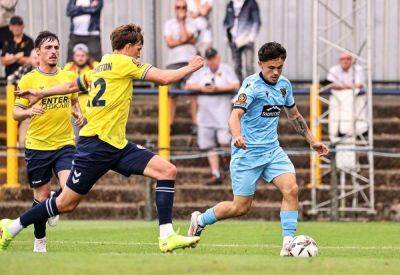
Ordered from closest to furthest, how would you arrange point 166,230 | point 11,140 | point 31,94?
point 166,230, point 31,94, point 11,140

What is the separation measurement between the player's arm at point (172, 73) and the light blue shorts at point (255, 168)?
175cm

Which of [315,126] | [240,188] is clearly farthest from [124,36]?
[315,126]

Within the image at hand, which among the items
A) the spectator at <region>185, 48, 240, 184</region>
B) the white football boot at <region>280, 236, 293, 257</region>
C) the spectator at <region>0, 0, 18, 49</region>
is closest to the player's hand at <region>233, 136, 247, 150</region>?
the white football boot at <region>280, 236, 293, 257</region>

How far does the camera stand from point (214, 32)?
2744 centimetres

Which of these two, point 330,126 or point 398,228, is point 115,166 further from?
point 330,126

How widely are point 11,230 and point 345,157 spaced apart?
10.4 metres

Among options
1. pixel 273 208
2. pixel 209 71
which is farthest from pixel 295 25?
pixel 273 208

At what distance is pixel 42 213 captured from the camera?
13.7m

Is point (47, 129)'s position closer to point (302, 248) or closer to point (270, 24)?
point (302, 248)

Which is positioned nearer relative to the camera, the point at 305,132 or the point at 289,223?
the point at 289,223

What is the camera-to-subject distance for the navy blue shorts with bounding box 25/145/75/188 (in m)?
15.4

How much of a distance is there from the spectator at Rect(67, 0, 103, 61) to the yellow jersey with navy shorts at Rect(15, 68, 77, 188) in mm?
9090

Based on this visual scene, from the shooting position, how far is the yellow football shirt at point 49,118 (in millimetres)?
15453

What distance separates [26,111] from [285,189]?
9.96 feet
